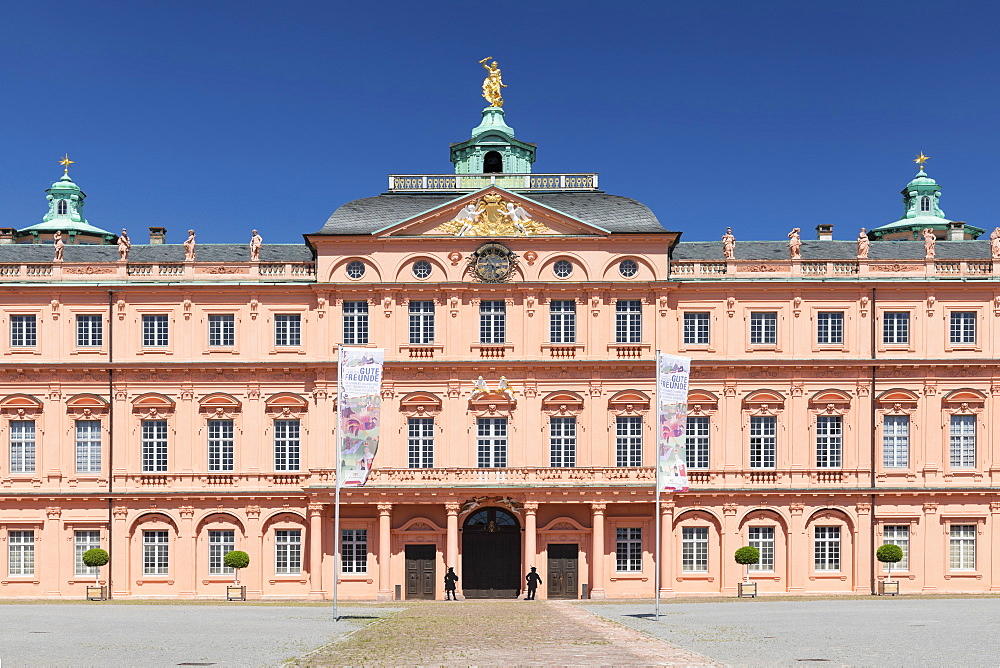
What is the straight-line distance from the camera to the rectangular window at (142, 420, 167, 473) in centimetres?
6375

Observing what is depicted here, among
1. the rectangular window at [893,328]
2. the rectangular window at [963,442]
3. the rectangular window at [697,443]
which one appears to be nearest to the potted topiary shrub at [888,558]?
the rectangular window at [963,442]

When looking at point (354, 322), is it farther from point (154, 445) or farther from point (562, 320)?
point (154, 445)

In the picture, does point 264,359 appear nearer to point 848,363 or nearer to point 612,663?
point 848,363

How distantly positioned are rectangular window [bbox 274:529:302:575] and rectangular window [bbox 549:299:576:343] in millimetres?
16098

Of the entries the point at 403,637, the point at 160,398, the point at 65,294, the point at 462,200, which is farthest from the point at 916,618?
the point at 65,294

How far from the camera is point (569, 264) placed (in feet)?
209

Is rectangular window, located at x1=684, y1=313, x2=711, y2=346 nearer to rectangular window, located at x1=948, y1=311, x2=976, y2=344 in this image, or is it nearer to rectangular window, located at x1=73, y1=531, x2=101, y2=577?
rectangular window, located at x1=948, y1=311, x2=976, y2=344

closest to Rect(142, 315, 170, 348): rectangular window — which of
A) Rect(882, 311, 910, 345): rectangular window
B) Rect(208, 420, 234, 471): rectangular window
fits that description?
Rect(208, 420, 234, 471): rectangular window

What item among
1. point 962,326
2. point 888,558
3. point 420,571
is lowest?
point 420,571

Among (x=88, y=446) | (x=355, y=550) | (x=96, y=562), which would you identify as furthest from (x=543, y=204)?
(x=96, y=562)

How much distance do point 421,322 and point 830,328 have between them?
67.7 ft

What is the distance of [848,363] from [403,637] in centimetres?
3409

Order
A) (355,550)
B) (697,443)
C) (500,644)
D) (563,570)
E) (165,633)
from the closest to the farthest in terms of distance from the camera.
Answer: (500,644)
(165,633)
(563,570)
(355,550)
(697,443)

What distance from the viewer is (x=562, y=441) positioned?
6331 centimetres
